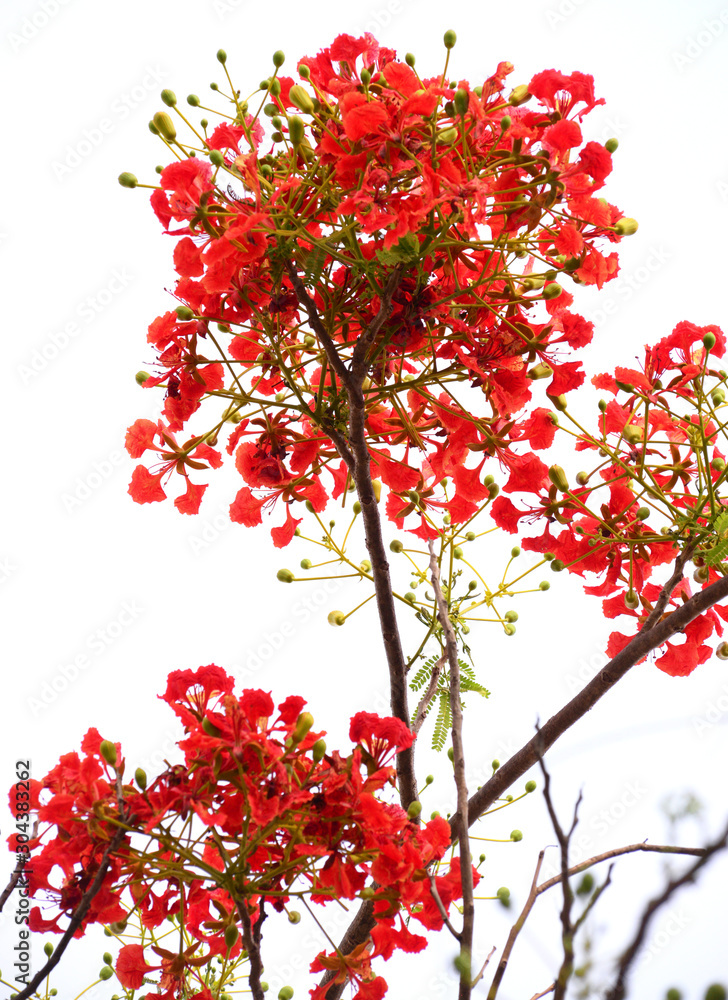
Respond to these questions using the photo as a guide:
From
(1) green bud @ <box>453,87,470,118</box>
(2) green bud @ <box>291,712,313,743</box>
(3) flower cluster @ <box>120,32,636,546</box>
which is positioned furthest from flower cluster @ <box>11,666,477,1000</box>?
(1) green bud @ <box>453,87,470,118</box>

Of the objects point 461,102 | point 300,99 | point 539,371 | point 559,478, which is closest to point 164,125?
point 300,99

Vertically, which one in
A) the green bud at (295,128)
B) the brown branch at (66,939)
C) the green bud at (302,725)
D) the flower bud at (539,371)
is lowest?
the brown branch at (66,939)

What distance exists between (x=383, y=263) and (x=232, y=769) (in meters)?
0.55

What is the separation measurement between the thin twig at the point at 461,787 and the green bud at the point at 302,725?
7.6 inches

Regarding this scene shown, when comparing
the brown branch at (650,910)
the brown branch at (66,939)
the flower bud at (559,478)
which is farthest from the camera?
the flower bud at (559,478)

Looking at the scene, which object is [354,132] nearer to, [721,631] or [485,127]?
[485,127]

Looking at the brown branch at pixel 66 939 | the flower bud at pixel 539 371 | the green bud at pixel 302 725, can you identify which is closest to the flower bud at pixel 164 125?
the flower bud at pixel 539 371

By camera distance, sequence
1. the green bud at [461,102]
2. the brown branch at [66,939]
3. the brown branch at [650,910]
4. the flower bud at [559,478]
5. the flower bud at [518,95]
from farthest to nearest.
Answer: the flower bud at [559,478] → the flower bud at [518,95] → the green bud at [461,102] → the brown branch at [66,939] → the brown branch at [650,910]

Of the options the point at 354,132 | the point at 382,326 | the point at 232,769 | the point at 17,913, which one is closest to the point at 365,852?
the point at 232,769

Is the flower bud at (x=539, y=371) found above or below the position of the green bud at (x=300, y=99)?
above

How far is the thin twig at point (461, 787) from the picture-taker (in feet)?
2.70

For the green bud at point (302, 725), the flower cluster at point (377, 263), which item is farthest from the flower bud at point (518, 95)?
the green bud at point (302, 725)

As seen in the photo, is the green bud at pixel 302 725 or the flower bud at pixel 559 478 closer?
the green bud at pixel 302 725

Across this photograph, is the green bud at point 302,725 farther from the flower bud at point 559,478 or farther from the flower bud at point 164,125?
the flower bud at point 164,125
